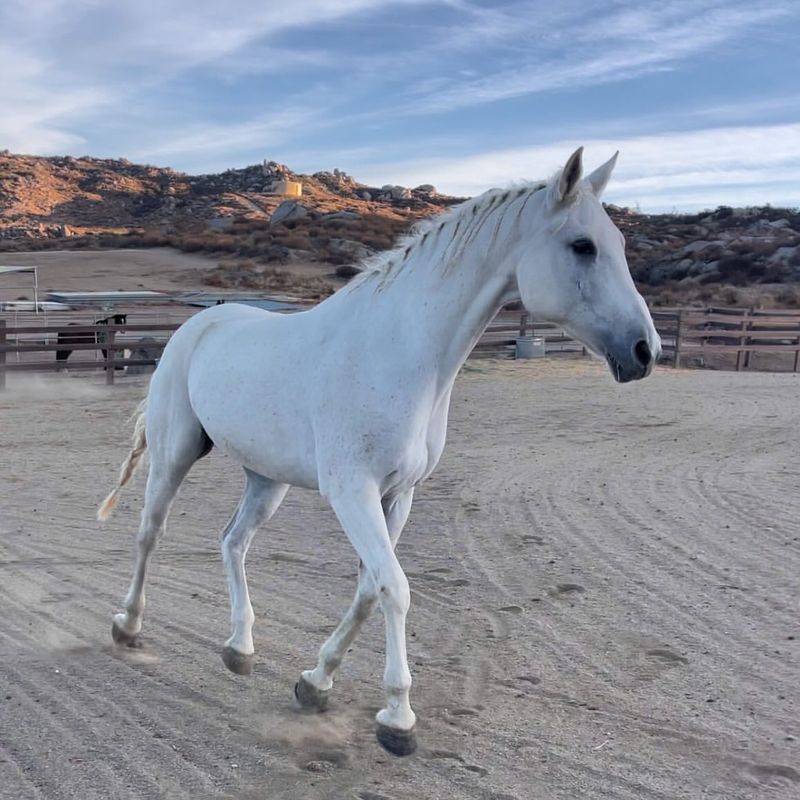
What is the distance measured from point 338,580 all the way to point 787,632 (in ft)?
8.29

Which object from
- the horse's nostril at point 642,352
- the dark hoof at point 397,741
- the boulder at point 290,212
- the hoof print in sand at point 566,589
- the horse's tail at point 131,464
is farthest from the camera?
the boulder at point 290,212

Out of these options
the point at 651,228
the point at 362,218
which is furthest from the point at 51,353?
the point at 651,228

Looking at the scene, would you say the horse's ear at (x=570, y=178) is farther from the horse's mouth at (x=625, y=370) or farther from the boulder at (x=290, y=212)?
the boulder at (x=290, y=212)

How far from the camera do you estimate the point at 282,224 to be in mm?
53781

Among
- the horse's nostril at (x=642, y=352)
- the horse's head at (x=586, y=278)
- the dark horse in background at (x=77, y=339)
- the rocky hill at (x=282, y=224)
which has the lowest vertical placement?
the dark horse in background at (x=77, y=339)

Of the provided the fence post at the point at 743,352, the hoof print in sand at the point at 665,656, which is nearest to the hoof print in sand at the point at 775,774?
the hoof print in sand at the point at 665,656

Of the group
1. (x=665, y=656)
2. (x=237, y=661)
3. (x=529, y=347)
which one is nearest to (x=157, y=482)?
(x=237, y=661)

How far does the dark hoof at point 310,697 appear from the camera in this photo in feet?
11.1

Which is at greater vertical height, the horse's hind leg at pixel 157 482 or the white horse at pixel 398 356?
the white horse at pixel 398 356

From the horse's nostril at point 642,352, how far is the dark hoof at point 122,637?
9.32ft

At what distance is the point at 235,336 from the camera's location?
3.77 meters

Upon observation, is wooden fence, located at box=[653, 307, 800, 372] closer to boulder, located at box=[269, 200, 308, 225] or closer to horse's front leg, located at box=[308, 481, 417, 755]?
horse's front leg, located at box=[308, 481, 417, 755]

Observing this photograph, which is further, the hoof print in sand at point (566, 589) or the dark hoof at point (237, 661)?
the hoof print in sand at point (566, 589)

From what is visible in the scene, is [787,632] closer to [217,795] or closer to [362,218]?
[217,795]
